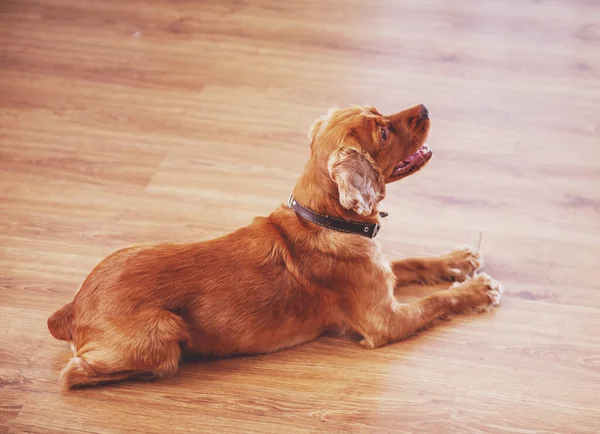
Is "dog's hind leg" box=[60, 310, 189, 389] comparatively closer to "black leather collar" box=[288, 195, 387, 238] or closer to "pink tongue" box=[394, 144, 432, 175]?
"black leather collar" box=[288, 195, 387, 238]

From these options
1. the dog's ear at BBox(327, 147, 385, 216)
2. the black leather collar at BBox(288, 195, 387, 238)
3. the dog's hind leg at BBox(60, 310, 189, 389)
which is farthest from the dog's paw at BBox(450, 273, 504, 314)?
the dog's hind leg at BBox(60, 310, 189, 389)

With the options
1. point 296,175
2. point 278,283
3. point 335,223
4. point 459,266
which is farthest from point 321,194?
point 296,175

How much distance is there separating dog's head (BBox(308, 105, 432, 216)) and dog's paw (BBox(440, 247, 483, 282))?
45 centimetres

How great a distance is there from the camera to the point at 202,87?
13.4 feet

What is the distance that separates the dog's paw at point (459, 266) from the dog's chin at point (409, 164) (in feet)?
1.46

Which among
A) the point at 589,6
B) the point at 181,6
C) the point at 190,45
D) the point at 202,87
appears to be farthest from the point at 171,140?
the point at 589,6

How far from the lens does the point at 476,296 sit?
2.84m

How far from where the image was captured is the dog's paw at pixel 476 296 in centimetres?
284

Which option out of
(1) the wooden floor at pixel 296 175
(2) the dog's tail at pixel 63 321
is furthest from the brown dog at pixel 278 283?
(1) the wooden floor at pixel 296 175

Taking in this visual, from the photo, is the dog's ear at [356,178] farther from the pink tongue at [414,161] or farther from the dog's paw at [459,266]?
the dog's paw at [459,266]

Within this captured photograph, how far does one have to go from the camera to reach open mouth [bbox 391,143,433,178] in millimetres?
2727

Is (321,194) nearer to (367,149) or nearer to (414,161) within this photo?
(367,149)

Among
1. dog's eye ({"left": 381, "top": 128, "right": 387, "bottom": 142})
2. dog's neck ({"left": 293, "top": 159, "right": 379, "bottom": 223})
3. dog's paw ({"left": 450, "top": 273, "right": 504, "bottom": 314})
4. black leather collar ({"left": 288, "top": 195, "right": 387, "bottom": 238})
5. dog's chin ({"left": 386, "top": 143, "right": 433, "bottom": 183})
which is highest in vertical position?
dog's eye ({"left": 381, "top": 128, "right": 387, "bottom": 142})

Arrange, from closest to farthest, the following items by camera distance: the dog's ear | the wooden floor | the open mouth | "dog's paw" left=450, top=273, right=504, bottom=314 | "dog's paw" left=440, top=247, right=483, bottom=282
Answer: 1. the dog's ear
2. the wooden floor
3. the open mouth
4. "dog's paw" left=450, top=273, right=504, bottom=314
5. "dog's paw" left=440, top=247, right=483, bottom=282
